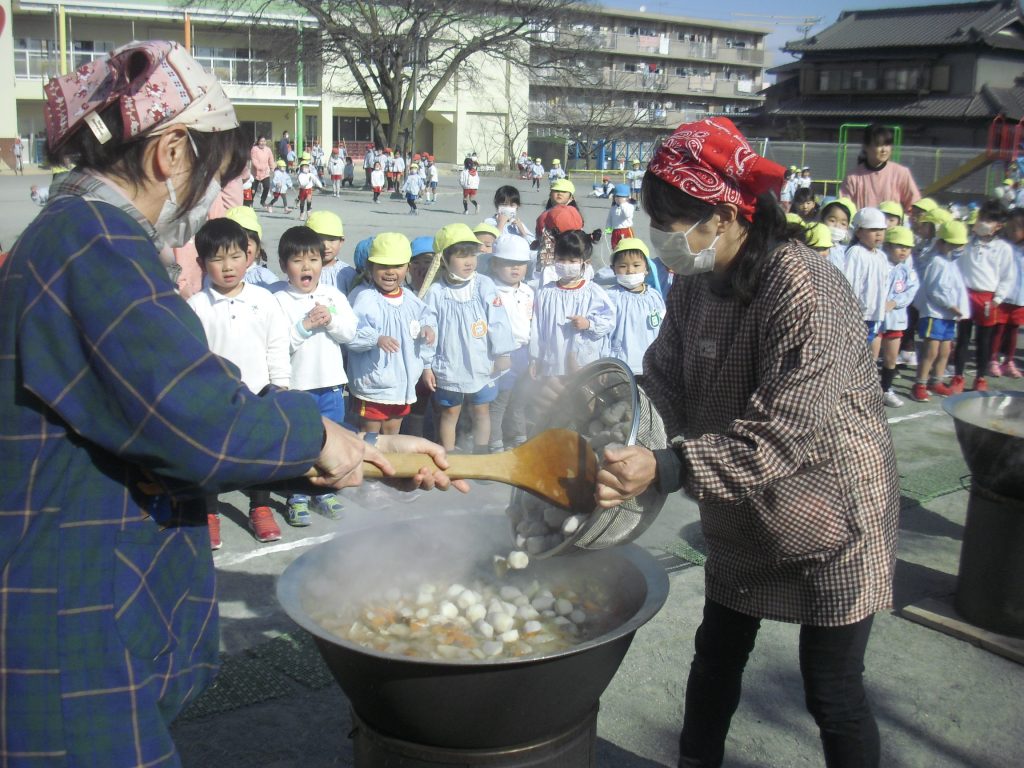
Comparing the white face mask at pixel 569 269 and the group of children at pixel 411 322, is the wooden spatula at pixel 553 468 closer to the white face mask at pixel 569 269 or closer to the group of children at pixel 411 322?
the group of children at pixel 411 322

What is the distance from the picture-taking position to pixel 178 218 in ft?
5.79

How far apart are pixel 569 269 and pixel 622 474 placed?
175 inches

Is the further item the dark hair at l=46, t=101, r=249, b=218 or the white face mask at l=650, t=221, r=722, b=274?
the white face mask at l=650, t=221, r=722, b=274

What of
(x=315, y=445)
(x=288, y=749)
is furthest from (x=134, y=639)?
(x=288, y=749)

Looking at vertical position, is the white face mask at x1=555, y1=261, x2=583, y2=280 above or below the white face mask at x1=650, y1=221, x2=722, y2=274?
below

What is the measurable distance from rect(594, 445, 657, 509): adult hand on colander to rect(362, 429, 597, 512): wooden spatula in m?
0.11

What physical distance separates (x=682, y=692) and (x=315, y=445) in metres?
2.44

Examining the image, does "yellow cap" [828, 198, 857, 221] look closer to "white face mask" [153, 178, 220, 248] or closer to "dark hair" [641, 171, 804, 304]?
"dark hair" [641, 171, 804, 304]

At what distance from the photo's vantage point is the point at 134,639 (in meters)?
1.57

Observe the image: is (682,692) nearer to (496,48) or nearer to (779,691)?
(779,691)

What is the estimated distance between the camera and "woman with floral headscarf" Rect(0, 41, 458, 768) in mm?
1483

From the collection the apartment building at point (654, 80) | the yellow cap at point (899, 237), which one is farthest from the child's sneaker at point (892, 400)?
the apartment building at point (654, 80)

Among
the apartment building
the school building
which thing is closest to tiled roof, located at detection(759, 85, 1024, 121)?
the apartment building

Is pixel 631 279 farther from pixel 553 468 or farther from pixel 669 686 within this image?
pixel 553 468
